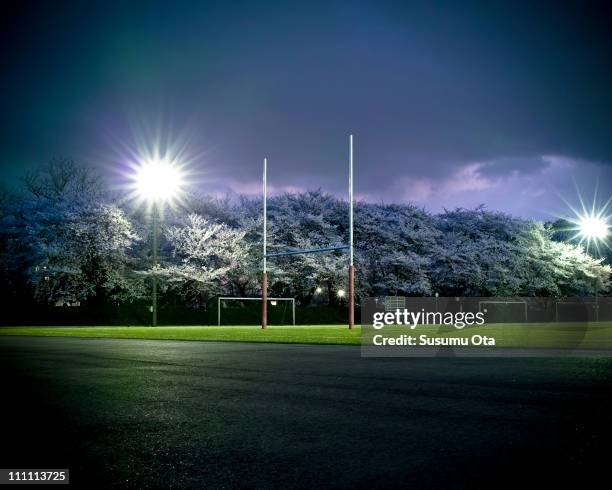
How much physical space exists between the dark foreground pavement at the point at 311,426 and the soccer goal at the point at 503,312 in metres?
38.6

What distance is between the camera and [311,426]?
587 cm

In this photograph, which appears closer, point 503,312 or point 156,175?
point 156,175

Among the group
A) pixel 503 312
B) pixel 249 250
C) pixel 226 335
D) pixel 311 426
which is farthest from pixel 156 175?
pixel 311 426

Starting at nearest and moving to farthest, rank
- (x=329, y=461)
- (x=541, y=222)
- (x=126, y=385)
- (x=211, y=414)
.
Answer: (x=329, y=461)
(x=211, y=414)
(x=126, y=385)
(x=541, y=222)

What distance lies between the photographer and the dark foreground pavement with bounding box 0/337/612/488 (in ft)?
13.8

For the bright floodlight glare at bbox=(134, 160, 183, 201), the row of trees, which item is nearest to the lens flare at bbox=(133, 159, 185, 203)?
the bright floodlight glare at bbox=(134, 160, 183, 201)

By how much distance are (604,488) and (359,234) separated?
50373 mm

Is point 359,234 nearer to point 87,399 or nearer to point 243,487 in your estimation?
point 87,399

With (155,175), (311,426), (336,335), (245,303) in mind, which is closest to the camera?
(311,426)

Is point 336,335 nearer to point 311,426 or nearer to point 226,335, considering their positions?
point 226,335

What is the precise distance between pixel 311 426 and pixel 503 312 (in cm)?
4636

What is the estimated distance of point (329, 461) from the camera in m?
4.53

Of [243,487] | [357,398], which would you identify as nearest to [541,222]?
[357,398]

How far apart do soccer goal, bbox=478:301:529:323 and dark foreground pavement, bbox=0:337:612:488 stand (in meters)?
38.6
